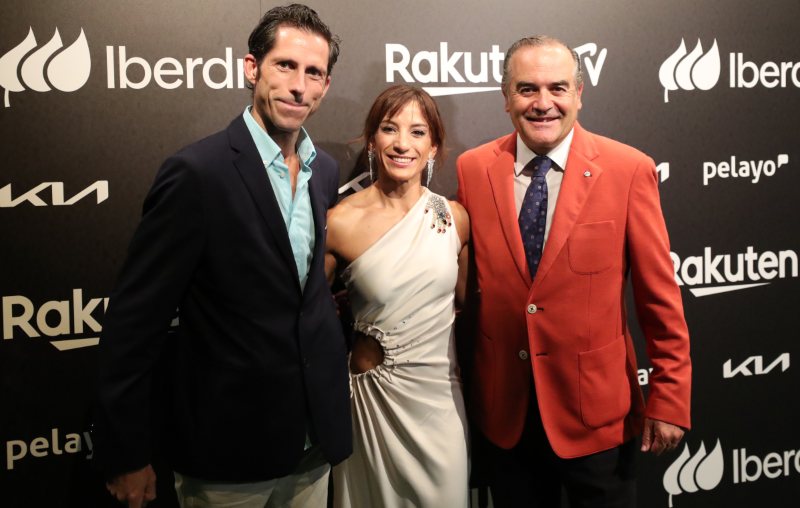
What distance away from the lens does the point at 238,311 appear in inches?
72.2

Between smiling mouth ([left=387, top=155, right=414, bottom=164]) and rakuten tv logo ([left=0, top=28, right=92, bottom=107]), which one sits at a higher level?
rakuten tv logo ([left=0, top=28, right=92, bottom=107])

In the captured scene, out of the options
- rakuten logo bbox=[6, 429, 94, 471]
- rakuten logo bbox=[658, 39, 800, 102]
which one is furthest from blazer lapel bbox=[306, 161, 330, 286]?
rakuten logo bbox=[658, 39, 800, 102]

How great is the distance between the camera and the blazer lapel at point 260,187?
1809mm

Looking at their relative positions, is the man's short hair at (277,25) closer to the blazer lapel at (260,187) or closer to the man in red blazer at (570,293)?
the blazer lapel at (260,187)

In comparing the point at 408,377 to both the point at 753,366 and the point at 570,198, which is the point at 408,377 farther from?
the point at 753,366

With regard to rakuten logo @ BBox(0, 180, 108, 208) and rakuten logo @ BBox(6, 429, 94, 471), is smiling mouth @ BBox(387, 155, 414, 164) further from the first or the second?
rakuten logo @ BBox(6, 429, 94, 471)

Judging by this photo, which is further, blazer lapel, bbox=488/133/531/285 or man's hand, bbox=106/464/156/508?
blazer lapel, bbox=488/133/531/285

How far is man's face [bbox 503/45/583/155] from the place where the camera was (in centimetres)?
218

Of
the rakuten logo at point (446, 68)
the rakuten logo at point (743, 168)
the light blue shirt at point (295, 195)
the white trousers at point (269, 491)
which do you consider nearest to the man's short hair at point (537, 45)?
the rakuten logo at point (446, 68)

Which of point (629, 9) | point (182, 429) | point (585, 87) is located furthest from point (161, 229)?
point (629, 9)

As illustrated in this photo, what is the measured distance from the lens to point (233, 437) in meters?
1.88

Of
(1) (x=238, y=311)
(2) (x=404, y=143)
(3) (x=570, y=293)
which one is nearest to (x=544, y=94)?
(2) (x=404, y=143)

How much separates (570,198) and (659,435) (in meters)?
0.72

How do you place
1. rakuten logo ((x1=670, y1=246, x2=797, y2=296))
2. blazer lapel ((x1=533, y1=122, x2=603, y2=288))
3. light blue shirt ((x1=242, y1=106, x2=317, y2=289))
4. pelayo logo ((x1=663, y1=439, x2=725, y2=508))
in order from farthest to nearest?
pelayo logo ((x1=663, y1=439, x2=725, y2=508)) < rakuten logo ((x1=670, y1=246, x2=797, y2=296)) < blazer lapel ((x1=533, y1=122, x2=603, y2=288)) < light blue shirt ((x1=242, y1=106, x2=317, y2=289))
